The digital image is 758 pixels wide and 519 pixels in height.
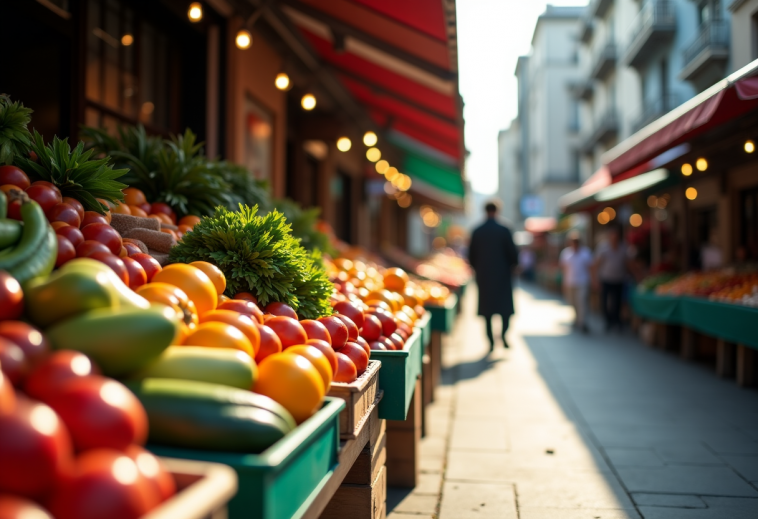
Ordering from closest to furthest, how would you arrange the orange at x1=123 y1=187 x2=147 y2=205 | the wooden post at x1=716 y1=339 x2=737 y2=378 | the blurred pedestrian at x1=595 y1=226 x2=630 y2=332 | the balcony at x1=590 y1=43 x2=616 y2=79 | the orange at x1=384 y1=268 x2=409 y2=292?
1. the orange at x1=123 y1=187 x2=147 y2=205
2. the orange at x1=384 y1=268 x2=409 y2=292
3. the wooden post at x1=716 y1=339 x2=737 y2=378
4. the blurred pedestrian at x1=595 y1=226 x2=630 y2=332
5. the balcony at x1=590 y1=43 x2=616 y2=79

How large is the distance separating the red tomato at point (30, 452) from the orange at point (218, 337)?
2.14ft

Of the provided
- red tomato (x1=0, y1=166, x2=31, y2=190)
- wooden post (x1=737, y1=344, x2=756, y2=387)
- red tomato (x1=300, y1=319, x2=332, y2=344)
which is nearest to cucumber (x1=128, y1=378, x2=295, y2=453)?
red tomato (x1=300, y1=319, x2=332, y2=344)

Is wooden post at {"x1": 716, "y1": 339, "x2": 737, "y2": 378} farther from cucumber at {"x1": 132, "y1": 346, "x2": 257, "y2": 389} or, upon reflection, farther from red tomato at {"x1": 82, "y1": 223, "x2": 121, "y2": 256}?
cucumber at {"x1": 132, "y1": 346, "x2": 257, "y2": 389}

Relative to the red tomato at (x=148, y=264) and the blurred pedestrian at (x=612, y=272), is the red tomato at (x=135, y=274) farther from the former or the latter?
the blurred pedestrian at (x=612, y=272)

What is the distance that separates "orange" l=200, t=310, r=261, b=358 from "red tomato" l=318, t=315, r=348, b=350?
0.53 m

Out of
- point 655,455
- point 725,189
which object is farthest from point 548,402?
Result: point 725,189

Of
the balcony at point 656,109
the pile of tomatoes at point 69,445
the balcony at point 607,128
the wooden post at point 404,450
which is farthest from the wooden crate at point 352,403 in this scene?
the balcony at point 607,128

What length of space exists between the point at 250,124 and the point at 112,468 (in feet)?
21.9

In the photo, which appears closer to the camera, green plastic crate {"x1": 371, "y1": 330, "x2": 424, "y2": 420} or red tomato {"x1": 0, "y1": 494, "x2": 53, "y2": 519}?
red tomato {"x1": 0, "y1": 494, "x2": 53, "y2": 519}

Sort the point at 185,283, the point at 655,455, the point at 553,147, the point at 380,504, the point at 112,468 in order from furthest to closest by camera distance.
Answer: the point at 553,147 < the point at 655,455 < the point at 380,504 < the point at 185,283 < the point at 112,468

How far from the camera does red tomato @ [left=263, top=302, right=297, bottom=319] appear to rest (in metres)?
2.42

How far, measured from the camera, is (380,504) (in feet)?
9.04

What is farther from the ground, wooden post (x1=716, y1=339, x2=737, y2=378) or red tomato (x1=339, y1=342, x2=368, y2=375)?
red tomato (x1=339, y1=342, x2=368, y2=375)

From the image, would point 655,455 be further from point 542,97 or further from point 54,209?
point 542,97
